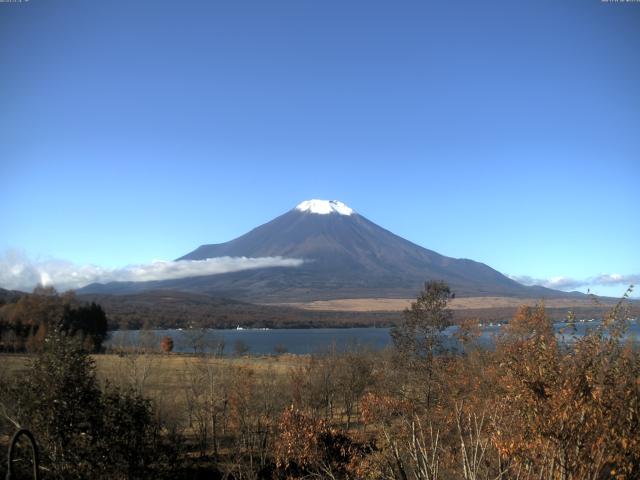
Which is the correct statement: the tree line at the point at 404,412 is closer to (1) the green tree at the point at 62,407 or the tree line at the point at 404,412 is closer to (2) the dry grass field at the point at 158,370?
(1) the green tree at the point at 62,407

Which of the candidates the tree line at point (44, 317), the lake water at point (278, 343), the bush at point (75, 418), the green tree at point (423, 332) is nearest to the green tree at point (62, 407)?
the bush at point (75, 418)

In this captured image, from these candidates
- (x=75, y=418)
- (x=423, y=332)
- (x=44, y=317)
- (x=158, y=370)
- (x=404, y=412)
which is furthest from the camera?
(x=44, y=317)

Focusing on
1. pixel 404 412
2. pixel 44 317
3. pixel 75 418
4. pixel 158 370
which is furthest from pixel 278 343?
pixel 75 418

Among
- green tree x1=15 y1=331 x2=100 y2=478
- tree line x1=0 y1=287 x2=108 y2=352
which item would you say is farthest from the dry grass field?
tree line x1=0 y1=287 x2=108 y2=352

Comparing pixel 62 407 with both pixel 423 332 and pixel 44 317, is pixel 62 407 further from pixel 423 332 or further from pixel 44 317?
pixel 44 317

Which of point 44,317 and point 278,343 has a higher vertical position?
point 44,317

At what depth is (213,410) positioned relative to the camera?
1067 inches

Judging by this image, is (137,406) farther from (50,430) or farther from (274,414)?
(274,414)

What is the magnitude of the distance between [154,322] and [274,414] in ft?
372

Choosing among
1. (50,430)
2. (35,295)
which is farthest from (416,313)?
(35,295)

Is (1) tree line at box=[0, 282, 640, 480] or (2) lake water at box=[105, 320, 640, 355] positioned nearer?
(1) tree line at box=[0, 282, 640, 480]

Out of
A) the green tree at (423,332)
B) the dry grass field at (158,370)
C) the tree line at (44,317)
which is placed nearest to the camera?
the green tree at (423,332)

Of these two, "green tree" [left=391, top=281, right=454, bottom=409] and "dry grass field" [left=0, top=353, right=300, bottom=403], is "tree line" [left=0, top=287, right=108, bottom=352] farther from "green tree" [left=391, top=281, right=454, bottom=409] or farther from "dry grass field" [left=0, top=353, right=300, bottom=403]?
"green tree" [left=391, top=281, right=454, bottom=409]

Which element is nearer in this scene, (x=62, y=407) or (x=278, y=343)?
(x=62, y=407)
